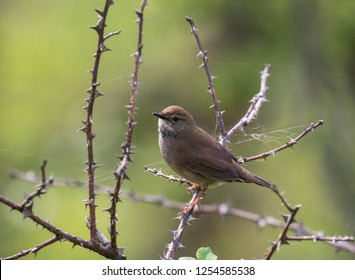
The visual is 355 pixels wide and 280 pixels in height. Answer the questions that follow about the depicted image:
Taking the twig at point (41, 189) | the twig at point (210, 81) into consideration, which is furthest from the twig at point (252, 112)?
the twig at point (41, 189)

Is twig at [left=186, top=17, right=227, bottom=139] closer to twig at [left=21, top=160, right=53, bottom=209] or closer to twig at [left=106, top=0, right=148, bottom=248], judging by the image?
twig at [left=106, top=0, right=148, bottom=248]

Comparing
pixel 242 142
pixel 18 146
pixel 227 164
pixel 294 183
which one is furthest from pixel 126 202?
pixel 242 142

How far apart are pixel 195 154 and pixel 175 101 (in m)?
2.68

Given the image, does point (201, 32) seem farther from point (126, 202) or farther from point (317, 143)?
point (126, 202)

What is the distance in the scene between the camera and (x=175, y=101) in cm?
735

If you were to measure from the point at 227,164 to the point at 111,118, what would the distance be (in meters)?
3.47

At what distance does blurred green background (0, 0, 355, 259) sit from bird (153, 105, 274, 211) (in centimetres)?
141

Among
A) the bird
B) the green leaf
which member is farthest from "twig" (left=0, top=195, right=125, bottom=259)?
the bird

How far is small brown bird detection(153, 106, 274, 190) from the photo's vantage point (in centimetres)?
457

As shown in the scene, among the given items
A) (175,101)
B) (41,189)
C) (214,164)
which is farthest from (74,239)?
(175,101)

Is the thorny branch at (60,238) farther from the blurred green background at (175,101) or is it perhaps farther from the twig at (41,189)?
the blurred green background at (175,101)

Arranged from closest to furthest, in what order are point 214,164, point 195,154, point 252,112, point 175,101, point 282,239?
point 282,239 → point 252,112 → point 214,164 → point 195,154 → point 175,101

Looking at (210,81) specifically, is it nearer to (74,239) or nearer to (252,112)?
(252,112)
